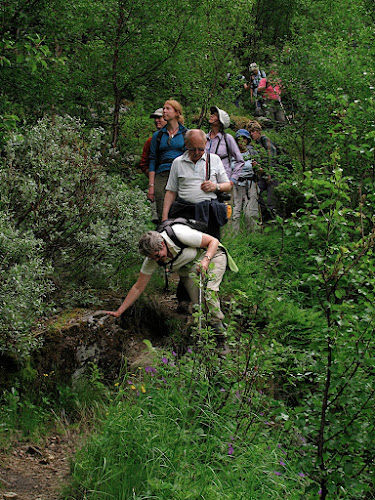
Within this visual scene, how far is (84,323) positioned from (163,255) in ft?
3.72

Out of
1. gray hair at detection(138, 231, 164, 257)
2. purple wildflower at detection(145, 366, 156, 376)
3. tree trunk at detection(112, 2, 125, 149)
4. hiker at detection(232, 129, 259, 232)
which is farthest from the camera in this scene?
hiker at detection(232, 129, 259, 232)

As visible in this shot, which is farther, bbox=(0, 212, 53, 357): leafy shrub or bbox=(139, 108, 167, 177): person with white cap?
bbox=(139, 108, 167, 177): person with white cap

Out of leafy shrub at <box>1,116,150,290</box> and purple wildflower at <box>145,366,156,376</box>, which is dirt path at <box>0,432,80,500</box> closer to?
purple wildflower at <box>145,366,156,376</box>

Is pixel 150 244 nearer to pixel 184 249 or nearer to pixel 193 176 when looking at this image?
pixel 184 249

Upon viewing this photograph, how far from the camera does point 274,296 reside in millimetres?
3748

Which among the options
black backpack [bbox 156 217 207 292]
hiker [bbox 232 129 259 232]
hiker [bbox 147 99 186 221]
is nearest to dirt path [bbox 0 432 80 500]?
black backpack [bbox 156 217 207 292]

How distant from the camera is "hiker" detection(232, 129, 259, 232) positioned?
9.86 meters

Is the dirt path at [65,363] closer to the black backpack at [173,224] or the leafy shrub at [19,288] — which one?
the leafy shrub at [19,288]

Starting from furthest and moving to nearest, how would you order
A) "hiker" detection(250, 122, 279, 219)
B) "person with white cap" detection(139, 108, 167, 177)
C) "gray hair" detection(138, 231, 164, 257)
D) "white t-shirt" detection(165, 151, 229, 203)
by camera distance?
"hiker" detection(250, 122, 279, 219) → "person with white cap" detection(139, 108, 167, 177) → "white t-shirt" detection(165, 151, 229, 203) → "gray hair" detection(138, 231, 164, 257)

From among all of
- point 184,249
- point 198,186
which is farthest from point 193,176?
point 184,249

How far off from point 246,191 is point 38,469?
682cm

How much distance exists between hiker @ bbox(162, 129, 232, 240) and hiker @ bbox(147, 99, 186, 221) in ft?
3.57

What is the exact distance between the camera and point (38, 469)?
4.22 meters

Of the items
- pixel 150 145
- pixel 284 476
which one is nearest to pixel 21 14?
pixel 150 145
